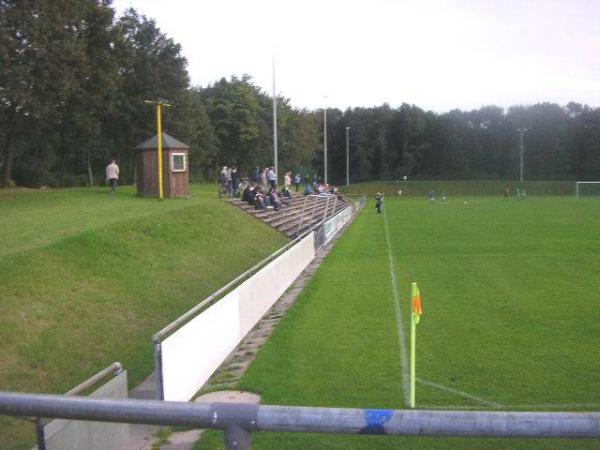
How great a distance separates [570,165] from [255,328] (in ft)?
333

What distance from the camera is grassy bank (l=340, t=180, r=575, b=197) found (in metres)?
84.5

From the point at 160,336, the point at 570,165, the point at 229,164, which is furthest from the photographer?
the point at 570,165

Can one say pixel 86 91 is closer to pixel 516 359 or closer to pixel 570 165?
pixel 516 359

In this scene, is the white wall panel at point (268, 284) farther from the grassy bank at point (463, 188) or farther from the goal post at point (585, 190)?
the goal post at point (585, 190)

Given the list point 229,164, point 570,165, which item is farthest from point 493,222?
point 570,165

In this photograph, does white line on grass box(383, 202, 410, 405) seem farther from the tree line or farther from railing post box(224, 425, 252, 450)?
the tree line

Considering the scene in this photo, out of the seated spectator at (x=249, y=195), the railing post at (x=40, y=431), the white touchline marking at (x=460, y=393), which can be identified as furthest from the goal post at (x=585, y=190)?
the railing post at (x=40, y=431)

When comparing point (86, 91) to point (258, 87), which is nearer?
point (86, 91)

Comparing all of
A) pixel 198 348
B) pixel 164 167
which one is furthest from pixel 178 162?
pixel 198 348

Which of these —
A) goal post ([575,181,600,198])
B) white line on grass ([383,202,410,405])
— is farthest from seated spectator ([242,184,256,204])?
goal post ([575,181,600,198])

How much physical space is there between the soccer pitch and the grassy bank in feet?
206

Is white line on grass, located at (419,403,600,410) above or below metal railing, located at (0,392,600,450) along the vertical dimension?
below

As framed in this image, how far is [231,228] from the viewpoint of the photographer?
2436 centimetres

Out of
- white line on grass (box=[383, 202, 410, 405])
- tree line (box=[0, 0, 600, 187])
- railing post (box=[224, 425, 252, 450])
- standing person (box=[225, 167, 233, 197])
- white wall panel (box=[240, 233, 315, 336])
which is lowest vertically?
white line on grass (box=[383, 202, 410, 405])
